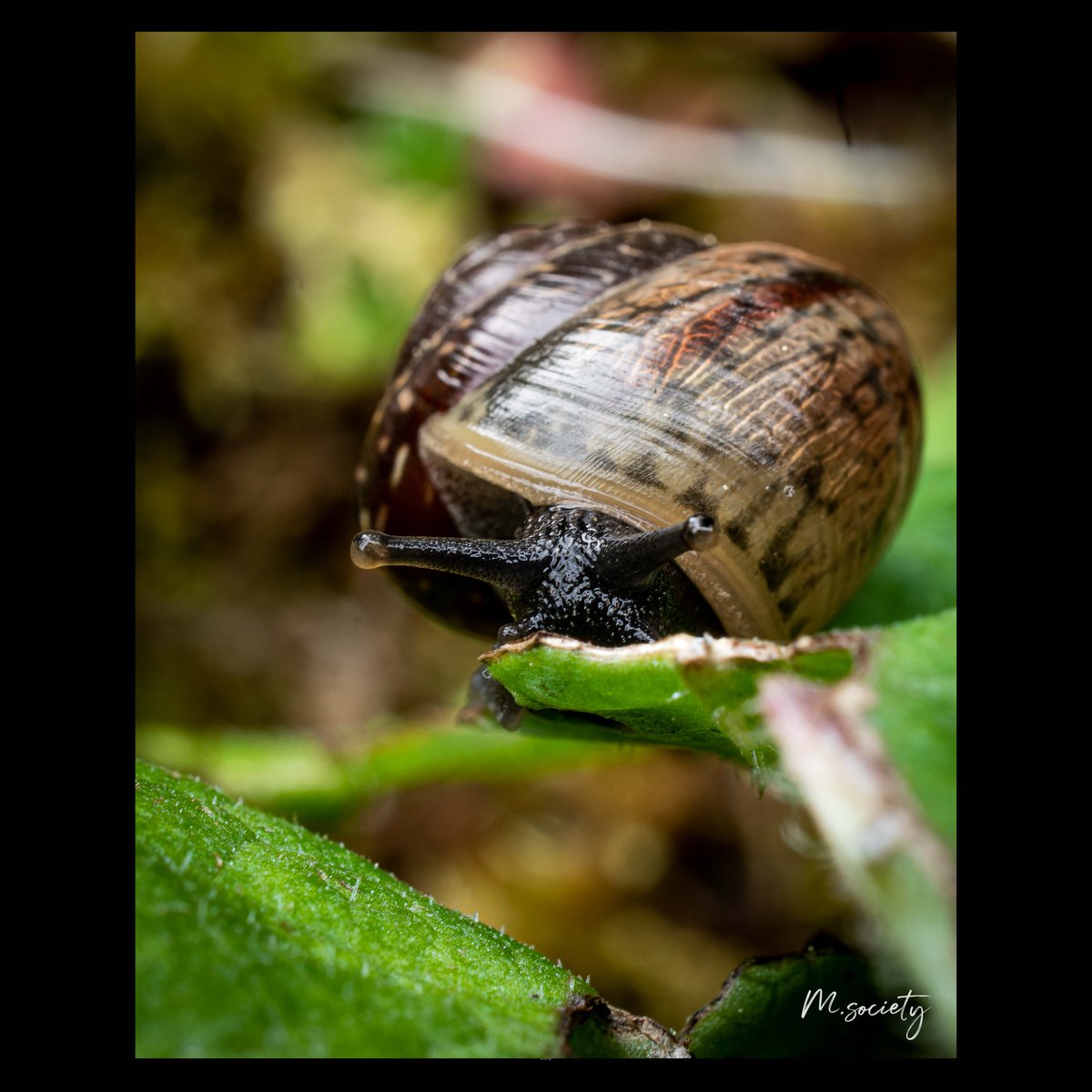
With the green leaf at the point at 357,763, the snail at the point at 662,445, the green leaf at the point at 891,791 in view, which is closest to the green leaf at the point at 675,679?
the green leaf at the point at 891,791

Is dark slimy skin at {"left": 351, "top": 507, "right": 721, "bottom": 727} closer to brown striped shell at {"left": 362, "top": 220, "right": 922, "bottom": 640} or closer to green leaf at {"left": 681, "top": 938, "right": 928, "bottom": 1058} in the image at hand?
→ brown striped shell at {"left": 362, "top": 220, "right": 922, "bottom": 640}

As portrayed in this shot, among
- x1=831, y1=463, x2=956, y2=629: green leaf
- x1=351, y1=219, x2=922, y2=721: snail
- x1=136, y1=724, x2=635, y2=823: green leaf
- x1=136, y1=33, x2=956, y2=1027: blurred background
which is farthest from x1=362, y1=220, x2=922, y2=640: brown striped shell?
x1=136, y1=33, x2=956, y2=1027: blurred background

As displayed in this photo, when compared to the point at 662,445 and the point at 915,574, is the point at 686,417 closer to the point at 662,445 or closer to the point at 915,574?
the point at 662,445

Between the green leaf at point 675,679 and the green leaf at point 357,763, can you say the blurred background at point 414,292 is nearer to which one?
the green leaf at point 357,763

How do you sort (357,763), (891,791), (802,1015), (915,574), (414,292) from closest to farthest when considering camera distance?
1. (891,791)
2. (802,1015)
3. (915,574)
4. (357,763)
5. (414,292)

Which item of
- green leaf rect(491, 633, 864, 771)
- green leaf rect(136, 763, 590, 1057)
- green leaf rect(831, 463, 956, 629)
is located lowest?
green leaf rect(831, 463, 956, 629)

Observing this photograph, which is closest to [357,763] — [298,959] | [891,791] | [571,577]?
[571,577]

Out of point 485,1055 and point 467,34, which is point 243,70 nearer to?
point 467,34
